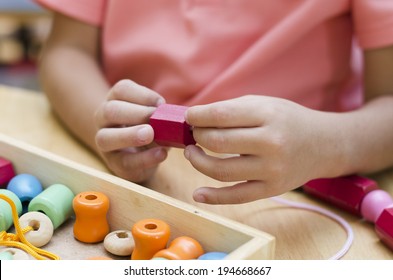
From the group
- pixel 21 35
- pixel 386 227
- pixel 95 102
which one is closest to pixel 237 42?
pixel 95 102

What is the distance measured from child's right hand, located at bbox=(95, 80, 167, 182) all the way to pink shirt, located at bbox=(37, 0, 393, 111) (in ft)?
0.61

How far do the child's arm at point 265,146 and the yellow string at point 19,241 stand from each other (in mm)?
138

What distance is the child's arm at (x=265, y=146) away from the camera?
48cm

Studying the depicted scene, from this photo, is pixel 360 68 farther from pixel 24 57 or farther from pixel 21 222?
pixel 24 57

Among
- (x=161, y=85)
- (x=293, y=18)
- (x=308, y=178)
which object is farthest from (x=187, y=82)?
(x=308, y=178)

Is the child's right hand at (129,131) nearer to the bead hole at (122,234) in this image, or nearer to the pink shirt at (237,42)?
the bead hole at (122,234)

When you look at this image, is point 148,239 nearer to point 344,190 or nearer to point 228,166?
point 228,166

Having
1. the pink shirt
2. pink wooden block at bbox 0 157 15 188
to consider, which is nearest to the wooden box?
pink wooden block at bbox 0 157 15 188

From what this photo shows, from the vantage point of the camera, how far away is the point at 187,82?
75cm

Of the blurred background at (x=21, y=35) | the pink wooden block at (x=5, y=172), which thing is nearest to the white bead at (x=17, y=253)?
the pink wooden block at (x=5, y=172)

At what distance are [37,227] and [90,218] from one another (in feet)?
0.14

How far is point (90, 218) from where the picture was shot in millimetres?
469

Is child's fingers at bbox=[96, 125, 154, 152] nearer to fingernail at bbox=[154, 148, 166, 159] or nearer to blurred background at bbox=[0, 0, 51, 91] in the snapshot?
fingernail at bbox=[154, 148, 166, 159]
